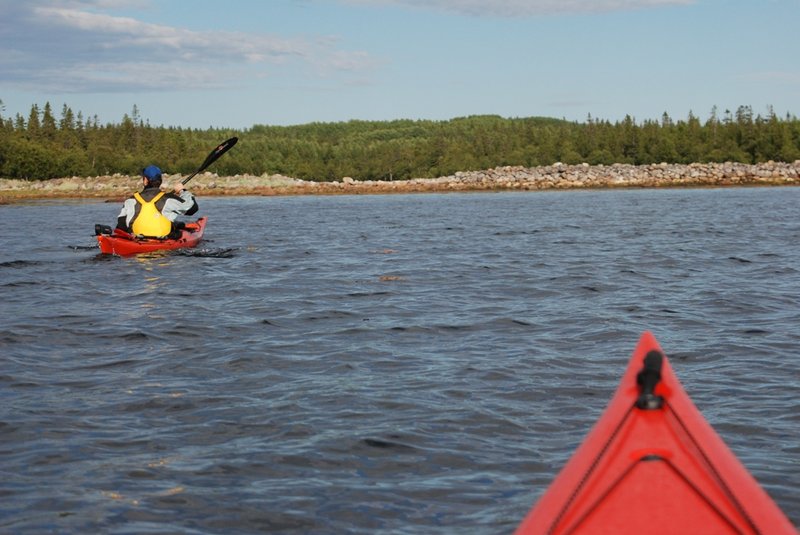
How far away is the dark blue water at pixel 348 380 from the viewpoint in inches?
210

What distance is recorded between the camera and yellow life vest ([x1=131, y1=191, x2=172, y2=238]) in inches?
697

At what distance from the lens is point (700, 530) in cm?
339

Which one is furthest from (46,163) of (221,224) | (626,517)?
(626,517)

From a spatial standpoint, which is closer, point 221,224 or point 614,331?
point 614,331

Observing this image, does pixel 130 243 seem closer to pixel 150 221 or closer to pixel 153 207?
pixel 150 221

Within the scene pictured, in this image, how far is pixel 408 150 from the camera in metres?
108

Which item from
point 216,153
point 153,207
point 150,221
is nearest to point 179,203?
point 153,207

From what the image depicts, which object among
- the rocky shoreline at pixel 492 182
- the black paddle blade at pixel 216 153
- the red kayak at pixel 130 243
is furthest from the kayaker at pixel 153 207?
the rocky shoreline at pixel 492 182

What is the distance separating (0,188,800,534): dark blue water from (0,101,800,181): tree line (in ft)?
255

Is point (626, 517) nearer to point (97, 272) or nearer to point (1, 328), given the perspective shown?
point (1, 328)

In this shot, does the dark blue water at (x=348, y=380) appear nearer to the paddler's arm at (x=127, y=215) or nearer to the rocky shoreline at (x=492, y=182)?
the paddler's arm at (x=127, y=215)

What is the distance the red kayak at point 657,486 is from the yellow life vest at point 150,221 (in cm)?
1516

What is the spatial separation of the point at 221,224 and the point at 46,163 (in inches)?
2522

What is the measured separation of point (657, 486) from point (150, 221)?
1559 centimetres
